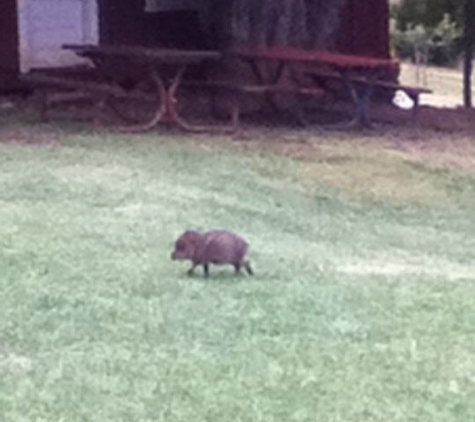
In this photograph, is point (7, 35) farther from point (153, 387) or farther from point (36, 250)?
point (153, 387)

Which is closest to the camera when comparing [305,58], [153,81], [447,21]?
[153,81]

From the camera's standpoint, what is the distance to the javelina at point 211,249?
828 centimetres

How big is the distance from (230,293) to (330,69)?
10483mm

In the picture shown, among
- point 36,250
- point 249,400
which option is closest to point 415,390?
point 249,400

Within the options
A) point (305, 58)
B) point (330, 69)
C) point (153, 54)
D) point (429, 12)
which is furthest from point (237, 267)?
point (429, 12)

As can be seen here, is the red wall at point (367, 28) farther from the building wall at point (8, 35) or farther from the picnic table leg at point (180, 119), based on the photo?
the picnic table leg at point (180, 119)

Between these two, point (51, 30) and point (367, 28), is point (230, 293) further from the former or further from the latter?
point (367, 28)

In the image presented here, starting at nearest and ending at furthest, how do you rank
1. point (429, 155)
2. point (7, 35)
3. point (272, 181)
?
point (272, 181)
point (429, 155)
point (7, 35)

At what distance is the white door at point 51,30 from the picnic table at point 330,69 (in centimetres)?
315

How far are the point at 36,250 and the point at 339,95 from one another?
11472 mm

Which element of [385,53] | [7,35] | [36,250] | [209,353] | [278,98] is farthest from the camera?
[385,53]

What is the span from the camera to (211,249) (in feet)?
27.2

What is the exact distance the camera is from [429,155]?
50.8ft

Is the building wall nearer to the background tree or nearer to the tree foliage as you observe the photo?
the background tree
